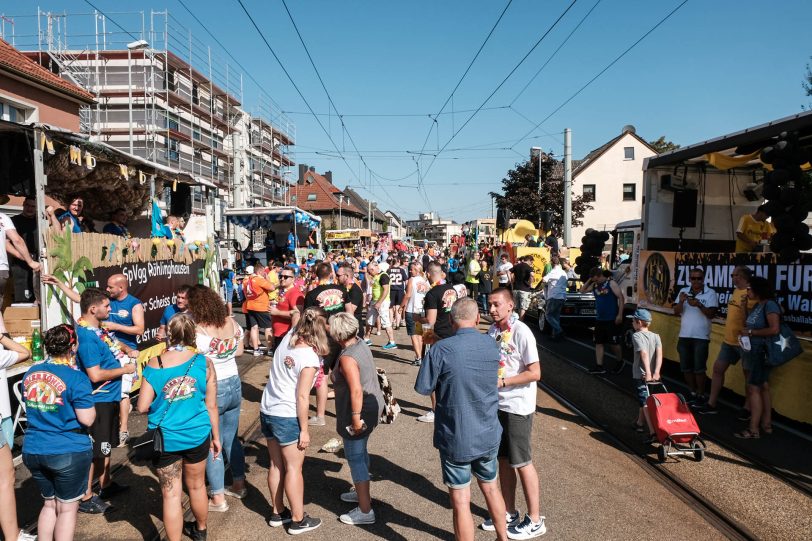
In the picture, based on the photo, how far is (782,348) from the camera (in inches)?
249

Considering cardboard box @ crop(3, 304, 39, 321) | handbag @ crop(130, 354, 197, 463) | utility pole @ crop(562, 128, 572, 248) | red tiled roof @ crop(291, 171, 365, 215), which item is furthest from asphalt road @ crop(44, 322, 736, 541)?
red tiled roof @ crop(291, 171, 365, 215)

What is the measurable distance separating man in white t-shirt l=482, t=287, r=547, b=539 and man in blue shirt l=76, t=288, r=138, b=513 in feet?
10.2

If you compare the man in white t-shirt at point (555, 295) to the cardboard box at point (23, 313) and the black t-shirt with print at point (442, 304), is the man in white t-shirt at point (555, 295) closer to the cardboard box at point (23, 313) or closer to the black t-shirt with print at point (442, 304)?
the black t-shirt with print at point (442, 304)

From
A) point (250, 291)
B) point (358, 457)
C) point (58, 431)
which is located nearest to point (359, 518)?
point (358, 457)

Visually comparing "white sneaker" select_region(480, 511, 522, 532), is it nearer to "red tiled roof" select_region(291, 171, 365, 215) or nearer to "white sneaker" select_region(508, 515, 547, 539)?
"white sneaker" select_region(508, 515, 547, 539)

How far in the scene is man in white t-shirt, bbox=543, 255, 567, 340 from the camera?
41.4 feet

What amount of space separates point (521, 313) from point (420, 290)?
14.7 ft

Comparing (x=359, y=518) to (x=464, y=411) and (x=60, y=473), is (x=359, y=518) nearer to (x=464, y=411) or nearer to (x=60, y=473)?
(x=464, y=411)

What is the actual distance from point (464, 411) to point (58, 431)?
2.56 metres

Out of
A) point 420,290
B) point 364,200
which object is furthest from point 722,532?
point 364,200

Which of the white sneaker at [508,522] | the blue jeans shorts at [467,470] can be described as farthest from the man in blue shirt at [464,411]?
the white sneaker at [508,522]

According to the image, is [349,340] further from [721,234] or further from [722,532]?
[721,234]

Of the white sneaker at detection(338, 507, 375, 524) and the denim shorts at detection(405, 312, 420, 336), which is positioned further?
the denim shorts at detection(405, 312, 420, 336)

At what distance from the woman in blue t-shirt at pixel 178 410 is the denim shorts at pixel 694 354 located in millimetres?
6393
